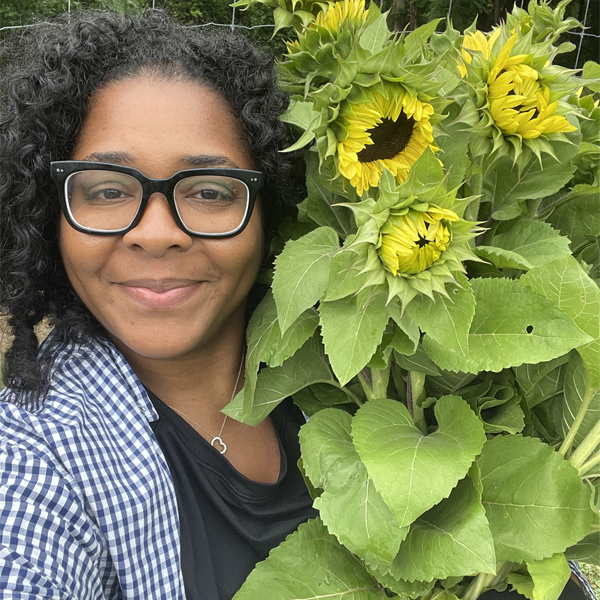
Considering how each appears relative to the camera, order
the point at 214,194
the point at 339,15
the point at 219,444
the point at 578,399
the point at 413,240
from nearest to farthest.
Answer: the point at 413,240
the point at 339,15
the point at 578,399
the point at 214,194
the point at 219,444

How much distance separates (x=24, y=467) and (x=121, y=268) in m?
0.27

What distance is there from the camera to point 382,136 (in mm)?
594

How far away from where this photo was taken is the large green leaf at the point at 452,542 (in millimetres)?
641

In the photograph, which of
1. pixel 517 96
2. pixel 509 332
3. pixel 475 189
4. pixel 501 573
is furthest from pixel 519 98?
pixel 501 573

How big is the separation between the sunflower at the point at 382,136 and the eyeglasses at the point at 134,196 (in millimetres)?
287

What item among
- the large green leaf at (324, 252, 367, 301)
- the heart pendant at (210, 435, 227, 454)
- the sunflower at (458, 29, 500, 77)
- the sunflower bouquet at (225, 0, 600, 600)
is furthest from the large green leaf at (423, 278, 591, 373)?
the heart pendant at (210, 435, 227, 454)

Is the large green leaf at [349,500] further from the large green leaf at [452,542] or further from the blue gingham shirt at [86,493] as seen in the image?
the blue gingham shirt at [86,493]

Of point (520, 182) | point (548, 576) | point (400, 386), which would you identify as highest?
point (520, 182)

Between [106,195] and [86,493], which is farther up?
[106,195]

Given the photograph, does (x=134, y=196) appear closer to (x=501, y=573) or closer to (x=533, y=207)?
(x=533, y=207)

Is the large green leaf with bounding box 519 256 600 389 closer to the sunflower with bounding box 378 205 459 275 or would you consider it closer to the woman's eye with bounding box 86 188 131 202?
the sunflower with bounding box 378 205 459 275

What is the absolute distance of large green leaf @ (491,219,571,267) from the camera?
664 millimetres

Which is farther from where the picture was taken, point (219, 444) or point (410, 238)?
point (219, 444)

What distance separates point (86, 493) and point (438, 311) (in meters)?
0.46
